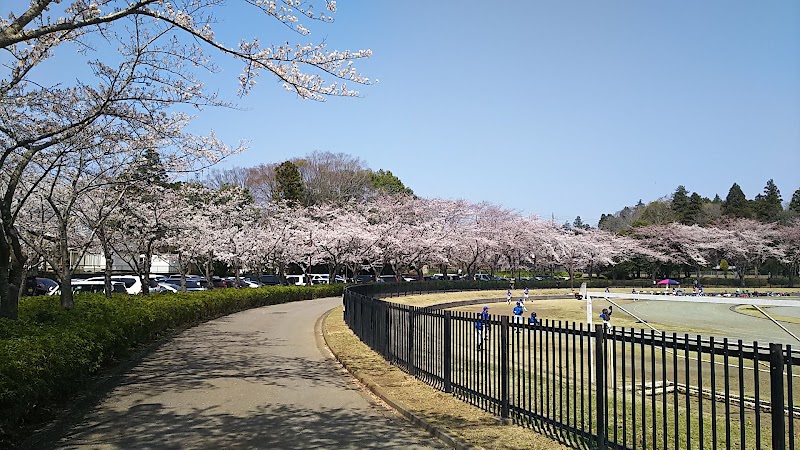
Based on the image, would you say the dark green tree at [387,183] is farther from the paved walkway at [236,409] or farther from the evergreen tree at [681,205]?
the paved walkway at [236,409]

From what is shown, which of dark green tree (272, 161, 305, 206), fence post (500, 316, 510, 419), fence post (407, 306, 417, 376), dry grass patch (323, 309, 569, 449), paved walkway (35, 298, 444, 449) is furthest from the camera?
dark green tree (272, 161, 305, 206)

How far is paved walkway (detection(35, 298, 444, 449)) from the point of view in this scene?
6.97m

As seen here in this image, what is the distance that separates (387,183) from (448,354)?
59948mm

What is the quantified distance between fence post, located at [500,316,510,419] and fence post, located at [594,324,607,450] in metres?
1.58

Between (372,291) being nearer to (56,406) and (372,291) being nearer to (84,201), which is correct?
(84,201)

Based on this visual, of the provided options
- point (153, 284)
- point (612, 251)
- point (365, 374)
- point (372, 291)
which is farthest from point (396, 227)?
point (365, 374)

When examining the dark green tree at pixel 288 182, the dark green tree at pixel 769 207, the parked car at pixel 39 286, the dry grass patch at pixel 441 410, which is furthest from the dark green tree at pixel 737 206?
the dry grass patch at pixel 441 410

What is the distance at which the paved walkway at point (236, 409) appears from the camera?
6973 millimetres

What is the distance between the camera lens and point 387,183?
68.7 metres

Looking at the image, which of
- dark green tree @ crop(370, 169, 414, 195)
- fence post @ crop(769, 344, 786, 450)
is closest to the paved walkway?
fence post @ crop(769, 344, 786, 450)

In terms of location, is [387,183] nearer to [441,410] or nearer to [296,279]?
[296,279]

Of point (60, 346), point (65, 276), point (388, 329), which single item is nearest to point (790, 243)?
point (388, 329)

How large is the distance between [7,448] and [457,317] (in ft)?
18.4

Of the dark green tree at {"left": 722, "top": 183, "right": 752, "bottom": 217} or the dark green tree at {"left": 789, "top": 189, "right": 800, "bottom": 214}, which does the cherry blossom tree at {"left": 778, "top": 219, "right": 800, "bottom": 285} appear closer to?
the dark green tree at {"left": 722, "top": 183, "right": 752, "bottom": 217}
